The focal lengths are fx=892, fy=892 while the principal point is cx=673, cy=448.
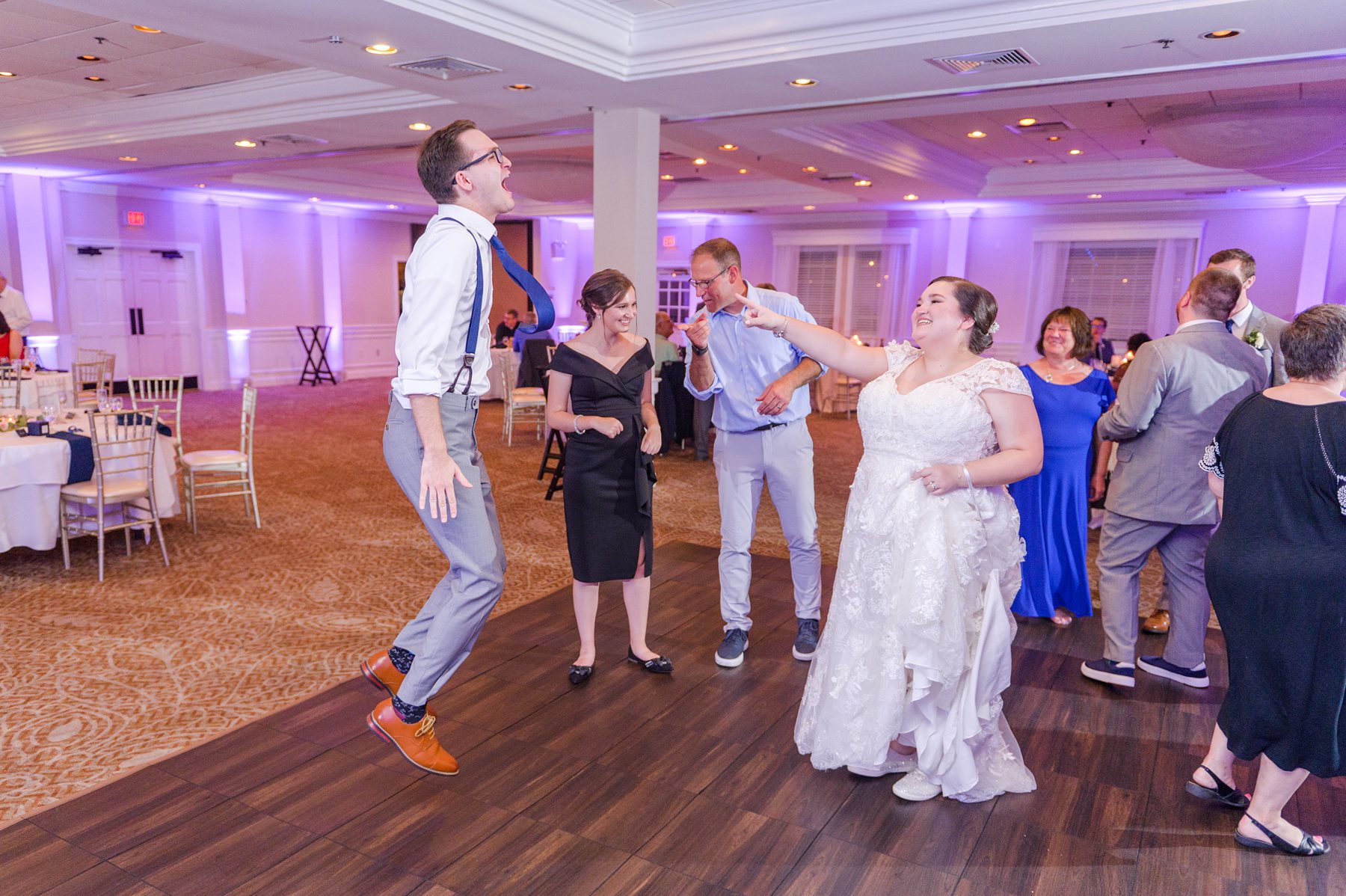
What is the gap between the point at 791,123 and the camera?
23.3ft

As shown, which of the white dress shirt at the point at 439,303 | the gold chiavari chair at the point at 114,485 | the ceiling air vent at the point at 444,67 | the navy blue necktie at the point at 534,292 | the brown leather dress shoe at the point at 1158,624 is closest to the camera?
the white dress shirt at the point at 439,303

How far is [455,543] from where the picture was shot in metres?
2.50

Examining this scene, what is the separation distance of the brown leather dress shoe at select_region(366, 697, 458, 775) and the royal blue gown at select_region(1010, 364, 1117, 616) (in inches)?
110

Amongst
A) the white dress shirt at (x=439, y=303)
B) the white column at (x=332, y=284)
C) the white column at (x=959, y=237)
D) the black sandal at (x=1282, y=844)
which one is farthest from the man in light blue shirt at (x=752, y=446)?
the white column at (x=332, y=284)

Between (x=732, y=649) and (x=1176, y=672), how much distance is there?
183cm

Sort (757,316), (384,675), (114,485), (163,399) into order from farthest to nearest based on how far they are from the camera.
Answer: (163,399) < (114,485) < (384,675) < (757,316)

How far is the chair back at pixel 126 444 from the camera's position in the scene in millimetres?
5250

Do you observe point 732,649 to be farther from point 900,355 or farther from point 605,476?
point 900,355

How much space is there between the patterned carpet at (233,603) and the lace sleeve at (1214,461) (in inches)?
124

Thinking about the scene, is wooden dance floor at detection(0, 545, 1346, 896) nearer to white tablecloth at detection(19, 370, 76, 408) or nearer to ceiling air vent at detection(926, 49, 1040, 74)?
ceiling air vent at detection(926, 49, 1040, 74)

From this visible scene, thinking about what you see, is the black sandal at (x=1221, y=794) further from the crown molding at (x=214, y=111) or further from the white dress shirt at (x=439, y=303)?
the crown molding at (x=214, y=111)

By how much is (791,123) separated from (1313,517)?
5.56 m

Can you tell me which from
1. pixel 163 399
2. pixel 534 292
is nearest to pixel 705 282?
pixel 534 292

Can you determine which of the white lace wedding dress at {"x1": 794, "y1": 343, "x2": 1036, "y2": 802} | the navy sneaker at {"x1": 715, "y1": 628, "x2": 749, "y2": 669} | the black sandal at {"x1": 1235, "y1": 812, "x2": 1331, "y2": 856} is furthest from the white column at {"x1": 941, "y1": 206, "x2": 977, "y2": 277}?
the black sandal at {"x1": 1235, "y1": 812, "x2": 1331, "y2": 856}
